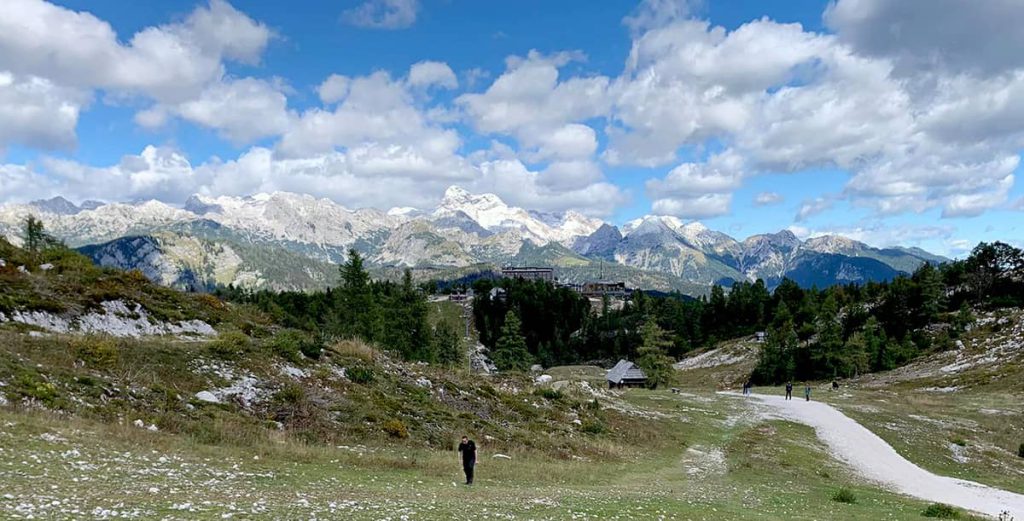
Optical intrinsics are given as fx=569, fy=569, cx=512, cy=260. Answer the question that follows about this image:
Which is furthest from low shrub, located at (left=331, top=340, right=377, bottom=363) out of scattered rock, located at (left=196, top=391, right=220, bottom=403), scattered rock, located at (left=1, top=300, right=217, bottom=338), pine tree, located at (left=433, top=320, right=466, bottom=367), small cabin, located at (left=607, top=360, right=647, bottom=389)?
pine tree, located at (left=433, top=320, right=466, bottom=367)

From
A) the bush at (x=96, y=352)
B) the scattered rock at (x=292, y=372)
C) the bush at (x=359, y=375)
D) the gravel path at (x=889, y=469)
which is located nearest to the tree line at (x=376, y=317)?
the bush at (x=359, y=375)

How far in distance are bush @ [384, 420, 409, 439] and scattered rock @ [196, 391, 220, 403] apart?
8.99 meters

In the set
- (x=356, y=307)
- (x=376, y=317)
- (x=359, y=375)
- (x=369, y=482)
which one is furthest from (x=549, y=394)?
(x=356, y=307)

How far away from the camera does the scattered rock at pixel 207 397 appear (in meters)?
29.1

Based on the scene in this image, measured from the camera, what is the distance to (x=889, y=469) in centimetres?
4303

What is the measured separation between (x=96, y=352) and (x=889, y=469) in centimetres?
5298

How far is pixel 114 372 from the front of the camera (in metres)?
28.5

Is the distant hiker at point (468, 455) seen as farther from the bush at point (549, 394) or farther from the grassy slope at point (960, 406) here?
the grassy slope at point (960, 406)

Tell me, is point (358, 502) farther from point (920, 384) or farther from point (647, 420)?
point (920, 384)

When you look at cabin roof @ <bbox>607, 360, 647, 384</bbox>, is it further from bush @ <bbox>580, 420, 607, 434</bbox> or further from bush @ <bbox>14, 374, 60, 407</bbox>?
bush @ <bbox>14, 374, 60, 407</bbox>

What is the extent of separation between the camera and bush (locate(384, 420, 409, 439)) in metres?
32.1

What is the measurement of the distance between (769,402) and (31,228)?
14122cm

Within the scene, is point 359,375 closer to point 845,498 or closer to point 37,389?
point 37,389

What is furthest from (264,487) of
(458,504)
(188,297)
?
(188,297)
